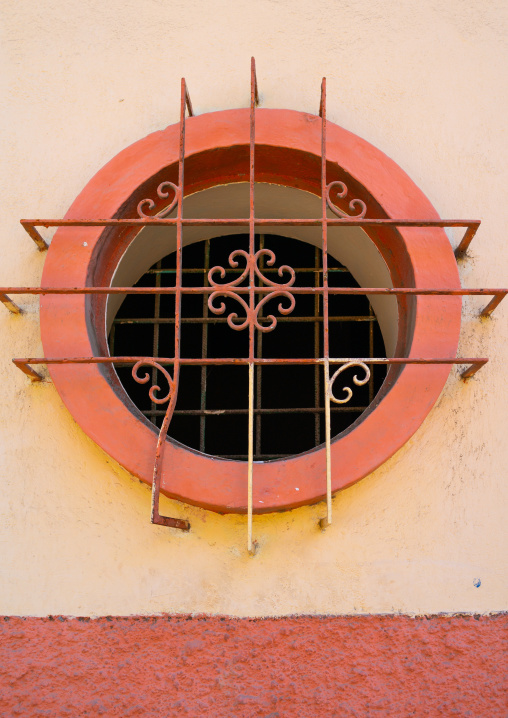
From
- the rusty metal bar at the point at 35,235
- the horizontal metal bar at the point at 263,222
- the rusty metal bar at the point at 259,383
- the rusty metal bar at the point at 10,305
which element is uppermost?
the horizontal metal bar at the point at 263,222

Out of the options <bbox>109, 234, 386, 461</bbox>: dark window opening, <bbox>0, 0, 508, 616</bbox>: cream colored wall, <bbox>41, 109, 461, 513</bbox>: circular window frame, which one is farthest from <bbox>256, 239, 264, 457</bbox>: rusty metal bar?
<bbox>0, 0, 508, 616</bbox>: cream colored wall

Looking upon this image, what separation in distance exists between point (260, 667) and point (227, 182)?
1.70 m

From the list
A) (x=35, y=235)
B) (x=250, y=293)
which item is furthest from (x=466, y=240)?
(x=35, y=235)

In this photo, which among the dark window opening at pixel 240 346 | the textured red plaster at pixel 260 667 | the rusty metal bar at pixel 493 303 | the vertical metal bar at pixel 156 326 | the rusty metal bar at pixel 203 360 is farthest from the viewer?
the dark window opening at pixel 240 346

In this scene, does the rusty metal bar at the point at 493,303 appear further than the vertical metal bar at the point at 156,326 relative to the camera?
No

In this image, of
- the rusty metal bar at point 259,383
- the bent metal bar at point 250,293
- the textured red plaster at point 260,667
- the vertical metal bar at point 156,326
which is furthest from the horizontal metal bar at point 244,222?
the textured red plaster at point 260,667

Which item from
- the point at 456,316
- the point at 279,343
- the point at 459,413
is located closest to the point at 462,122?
the point at 456,316

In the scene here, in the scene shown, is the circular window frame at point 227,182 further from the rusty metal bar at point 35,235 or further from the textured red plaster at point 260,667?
the textured red plaster at point 260,667

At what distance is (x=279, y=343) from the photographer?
5.48 metres

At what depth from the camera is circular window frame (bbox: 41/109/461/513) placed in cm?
243

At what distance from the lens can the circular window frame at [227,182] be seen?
7.98 ft

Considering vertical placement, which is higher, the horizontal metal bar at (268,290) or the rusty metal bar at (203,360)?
the horizontal metal bar at (268,290)

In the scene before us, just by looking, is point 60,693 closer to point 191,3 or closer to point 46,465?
point 46,465

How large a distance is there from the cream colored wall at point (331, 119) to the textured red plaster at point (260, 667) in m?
0.07
